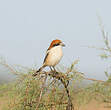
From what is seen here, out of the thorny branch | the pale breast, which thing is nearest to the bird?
the pale breast

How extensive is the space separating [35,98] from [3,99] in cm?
43

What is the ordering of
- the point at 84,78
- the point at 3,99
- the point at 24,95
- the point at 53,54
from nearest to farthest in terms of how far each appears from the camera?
the point at 84,78, the point at 24,95, the point at 3,99, the point at 53,54

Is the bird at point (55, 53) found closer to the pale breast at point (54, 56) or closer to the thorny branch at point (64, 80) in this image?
the pale breast at point (54, 56)

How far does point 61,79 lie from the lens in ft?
7.81

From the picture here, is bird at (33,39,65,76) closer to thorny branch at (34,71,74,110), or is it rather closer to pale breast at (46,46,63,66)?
pale breast at (46,46,63,66)

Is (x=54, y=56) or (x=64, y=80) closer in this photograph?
(x=64, y=80)

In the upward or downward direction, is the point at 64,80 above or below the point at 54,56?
below

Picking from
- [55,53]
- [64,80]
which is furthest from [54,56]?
[64,80]

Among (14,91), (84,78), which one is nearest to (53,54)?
(14,91)

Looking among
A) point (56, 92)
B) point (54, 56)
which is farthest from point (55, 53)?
point (56, 92)

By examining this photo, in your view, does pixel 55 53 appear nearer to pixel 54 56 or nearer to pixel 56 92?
pixel 54 56

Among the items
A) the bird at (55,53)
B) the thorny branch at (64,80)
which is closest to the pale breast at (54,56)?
the bird at (55,53)

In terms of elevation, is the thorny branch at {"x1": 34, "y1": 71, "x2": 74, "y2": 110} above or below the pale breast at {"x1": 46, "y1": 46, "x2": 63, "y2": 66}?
below

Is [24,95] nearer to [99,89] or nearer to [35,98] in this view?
[35,98]
